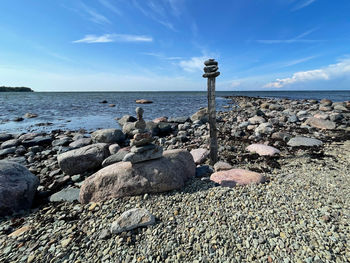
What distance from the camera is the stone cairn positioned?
15.1ft

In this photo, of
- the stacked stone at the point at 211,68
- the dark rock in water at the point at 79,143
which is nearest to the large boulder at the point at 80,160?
the dark rock in water at the point at 79,143

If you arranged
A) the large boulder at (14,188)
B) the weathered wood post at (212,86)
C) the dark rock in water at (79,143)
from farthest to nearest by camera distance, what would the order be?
the dark rock in water at (79,143) < the weathered wood post at (212,86) < the large boulder at (14,188)

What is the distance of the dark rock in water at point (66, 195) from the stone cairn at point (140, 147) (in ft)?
6.74

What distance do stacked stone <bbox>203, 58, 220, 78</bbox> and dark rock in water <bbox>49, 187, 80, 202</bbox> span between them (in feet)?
18.9

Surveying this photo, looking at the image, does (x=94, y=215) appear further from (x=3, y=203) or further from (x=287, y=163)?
(x=287, y=163)

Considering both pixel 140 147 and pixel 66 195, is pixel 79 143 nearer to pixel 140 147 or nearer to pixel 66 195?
pixel 66 195

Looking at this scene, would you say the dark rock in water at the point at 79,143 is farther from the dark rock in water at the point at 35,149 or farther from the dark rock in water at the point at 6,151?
the dark rock in water at the point at 6,151

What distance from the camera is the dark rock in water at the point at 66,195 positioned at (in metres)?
4.86

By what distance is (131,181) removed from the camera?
438 cm

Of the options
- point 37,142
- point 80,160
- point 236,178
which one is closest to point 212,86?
point 236,178

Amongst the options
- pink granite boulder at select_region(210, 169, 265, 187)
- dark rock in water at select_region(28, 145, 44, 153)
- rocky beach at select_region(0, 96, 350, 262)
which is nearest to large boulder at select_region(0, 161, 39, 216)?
rocky beach at select_region(0, 96, 350, 262)

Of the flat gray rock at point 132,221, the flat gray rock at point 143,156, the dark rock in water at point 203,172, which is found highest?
the flat gray rock at point 143,156

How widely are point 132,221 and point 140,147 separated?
194 cm

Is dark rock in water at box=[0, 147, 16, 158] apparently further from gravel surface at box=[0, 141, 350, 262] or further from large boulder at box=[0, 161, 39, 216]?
gravel surface at box=[0, 141, 350, 262]
